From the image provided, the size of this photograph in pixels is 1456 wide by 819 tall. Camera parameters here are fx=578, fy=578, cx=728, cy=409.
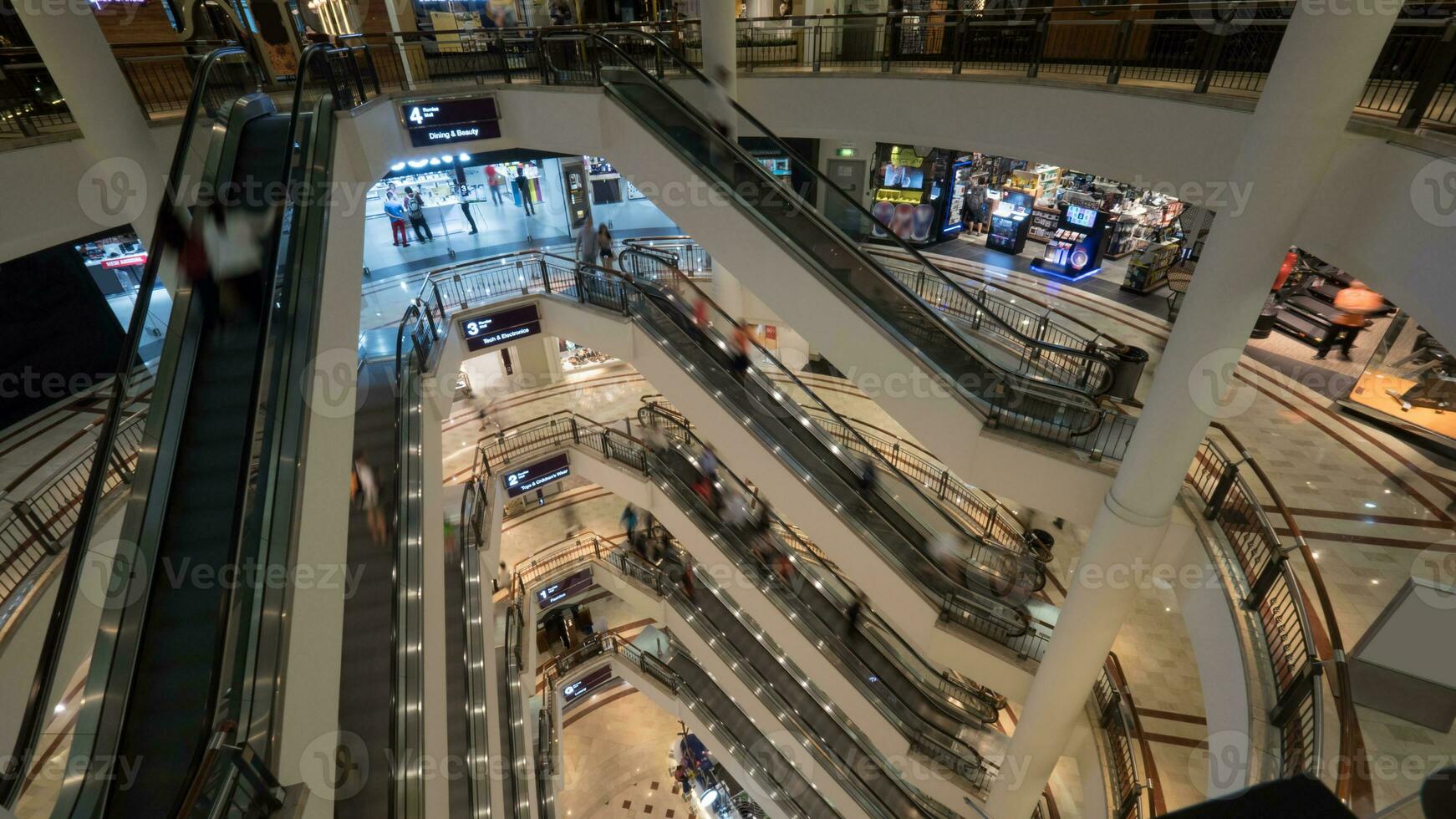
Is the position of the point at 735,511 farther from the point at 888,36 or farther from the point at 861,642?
the point at 888,36

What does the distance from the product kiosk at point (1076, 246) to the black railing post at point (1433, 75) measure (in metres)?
11.3

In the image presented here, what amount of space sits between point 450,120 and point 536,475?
666cm

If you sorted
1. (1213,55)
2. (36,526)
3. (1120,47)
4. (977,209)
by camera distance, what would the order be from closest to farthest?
(36,526)
(1213,55)
(1120,47)
(977,209)

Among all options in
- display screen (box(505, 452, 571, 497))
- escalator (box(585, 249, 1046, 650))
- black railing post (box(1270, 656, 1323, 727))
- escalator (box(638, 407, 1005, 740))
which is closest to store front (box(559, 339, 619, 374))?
display screen (box(505, 452, 571, 497))

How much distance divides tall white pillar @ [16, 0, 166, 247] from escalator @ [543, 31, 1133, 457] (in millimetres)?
4316

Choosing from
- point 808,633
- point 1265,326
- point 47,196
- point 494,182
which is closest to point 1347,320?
point 1265,326

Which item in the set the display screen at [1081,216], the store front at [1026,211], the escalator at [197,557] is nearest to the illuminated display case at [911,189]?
the store front at [1026,211]

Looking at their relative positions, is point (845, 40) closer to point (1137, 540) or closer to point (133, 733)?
point (1137, 540)

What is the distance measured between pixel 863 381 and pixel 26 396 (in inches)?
450

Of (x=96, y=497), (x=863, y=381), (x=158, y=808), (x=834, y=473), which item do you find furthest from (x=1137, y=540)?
(x=96, y=497)

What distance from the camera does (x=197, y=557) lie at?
3191mm

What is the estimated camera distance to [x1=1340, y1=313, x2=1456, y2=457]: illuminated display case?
6789 mm

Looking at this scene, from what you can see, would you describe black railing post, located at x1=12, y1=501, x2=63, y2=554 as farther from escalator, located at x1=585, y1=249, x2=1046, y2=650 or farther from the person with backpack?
the person with backpack

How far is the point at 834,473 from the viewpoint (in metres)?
8.09
